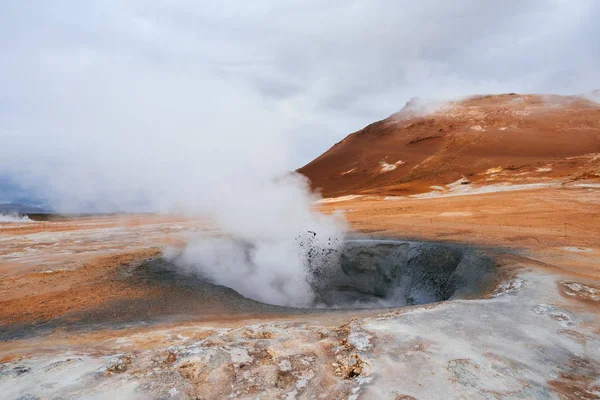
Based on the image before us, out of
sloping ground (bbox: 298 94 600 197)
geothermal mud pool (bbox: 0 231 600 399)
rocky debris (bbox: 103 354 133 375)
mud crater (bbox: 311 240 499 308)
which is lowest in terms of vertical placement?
mud crater (bbox: 311 240 499 308)

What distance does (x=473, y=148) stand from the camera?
42.2 meters

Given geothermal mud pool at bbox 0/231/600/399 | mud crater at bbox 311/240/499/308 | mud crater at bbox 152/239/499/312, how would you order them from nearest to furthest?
1. geothermal mud pool at bbox 0/231/600/399
2. mud crater at bbox 152/239/499/312
3. mud crater at bbox 311/240/499/308

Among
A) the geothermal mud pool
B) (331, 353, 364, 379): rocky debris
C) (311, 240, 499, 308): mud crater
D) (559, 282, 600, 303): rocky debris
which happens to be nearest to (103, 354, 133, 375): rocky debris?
the geothermal mud pool

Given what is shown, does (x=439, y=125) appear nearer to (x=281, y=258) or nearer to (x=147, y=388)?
(x=281, y=258)

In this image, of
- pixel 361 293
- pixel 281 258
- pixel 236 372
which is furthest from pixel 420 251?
pixel 236 372

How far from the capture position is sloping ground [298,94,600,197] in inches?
1270

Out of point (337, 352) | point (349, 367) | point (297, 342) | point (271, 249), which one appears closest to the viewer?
point (349, 367)

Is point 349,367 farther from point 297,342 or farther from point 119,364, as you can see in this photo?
point 119,364

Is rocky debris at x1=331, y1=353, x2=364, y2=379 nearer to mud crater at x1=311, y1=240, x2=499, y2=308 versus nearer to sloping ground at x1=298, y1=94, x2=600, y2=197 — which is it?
mud crater at x1=311, y1=240, x2=499, y2=308

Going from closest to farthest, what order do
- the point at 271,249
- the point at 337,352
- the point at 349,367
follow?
the point at 349,367
the point at 337,352
the point at 271,249

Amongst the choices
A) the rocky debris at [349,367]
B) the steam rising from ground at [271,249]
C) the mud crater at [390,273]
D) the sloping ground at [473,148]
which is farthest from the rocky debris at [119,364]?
the sloping ground at [473,148]

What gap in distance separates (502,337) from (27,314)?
7.59 metres

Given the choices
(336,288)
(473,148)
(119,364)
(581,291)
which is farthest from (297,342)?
(473,148)

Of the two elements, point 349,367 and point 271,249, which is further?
point 271,249
